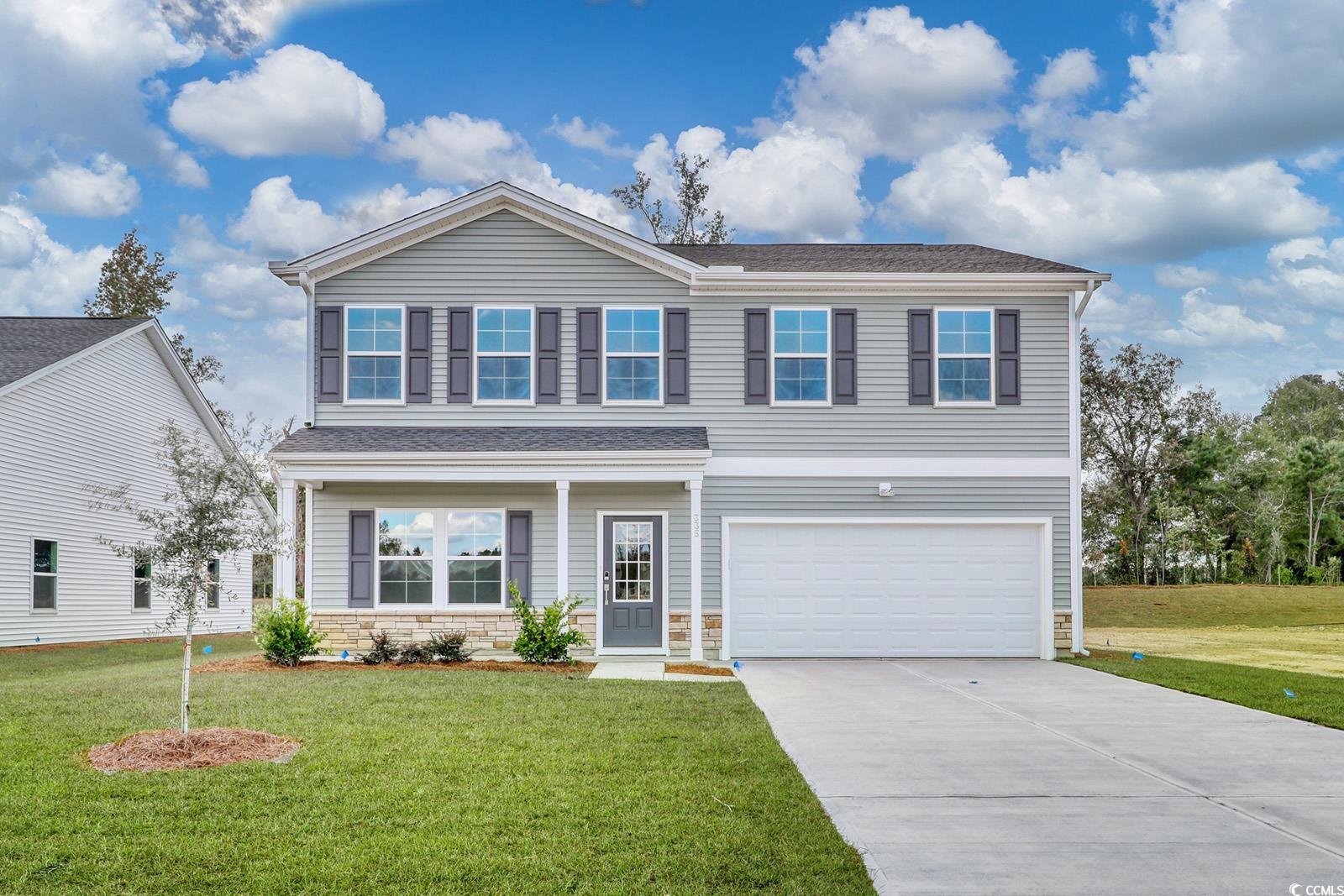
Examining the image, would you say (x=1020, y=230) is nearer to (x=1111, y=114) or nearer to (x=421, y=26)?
(x=1111, y=114)

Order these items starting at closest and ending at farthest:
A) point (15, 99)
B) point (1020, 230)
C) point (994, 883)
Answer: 1. point (994, 883)
2. point (15, 99)
3. point (1020, 230)

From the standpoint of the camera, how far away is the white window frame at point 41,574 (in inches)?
818

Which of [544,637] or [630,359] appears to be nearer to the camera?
[544,637]

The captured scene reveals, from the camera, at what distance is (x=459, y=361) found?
56.8 ft

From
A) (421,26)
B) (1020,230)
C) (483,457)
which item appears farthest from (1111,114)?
(483,457)

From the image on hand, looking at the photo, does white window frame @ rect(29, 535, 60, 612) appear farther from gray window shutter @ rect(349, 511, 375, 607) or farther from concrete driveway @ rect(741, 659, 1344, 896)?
concrete driveway @ rect(741, 659, 1344, 896)

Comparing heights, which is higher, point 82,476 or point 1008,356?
point 1008,356

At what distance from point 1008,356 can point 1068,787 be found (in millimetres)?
10880

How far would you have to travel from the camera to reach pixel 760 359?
17438 millimetres

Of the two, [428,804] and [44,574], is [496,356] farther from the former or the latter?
[428,804]

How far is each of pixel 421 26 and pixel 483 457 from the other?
10802mm

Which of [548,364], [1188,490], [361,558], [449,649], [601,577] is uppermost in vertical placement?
[548,364]

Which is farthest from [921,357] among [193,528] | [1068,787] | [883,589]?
[193,528]

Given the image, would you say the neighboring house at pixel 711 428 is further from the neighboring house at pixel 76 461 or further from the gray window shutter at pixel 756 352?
the neighboring house at pixel 76 461
